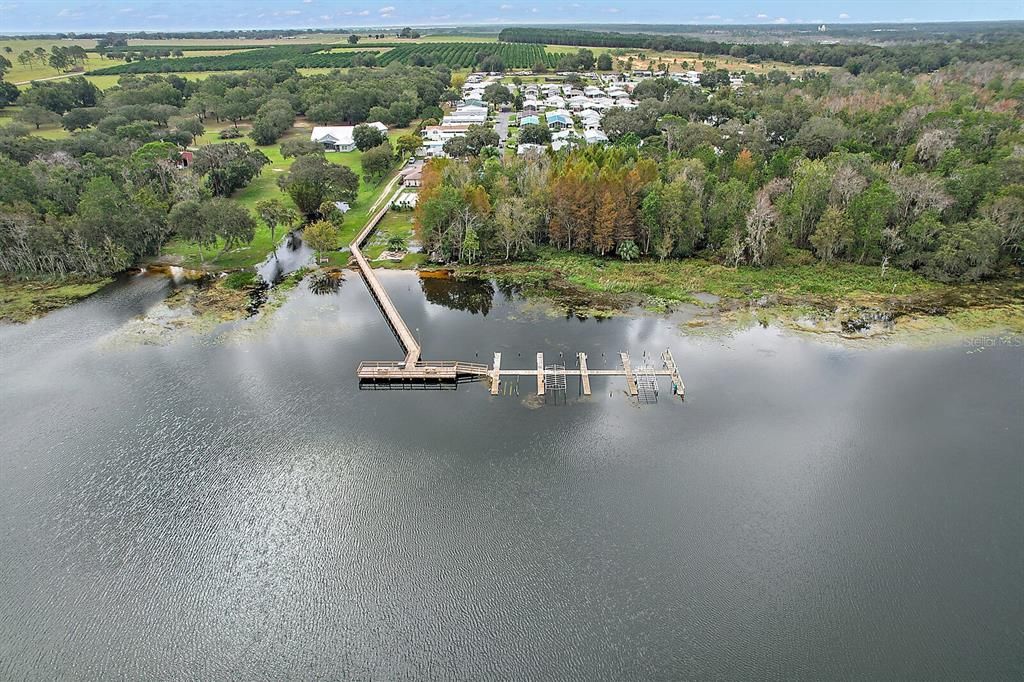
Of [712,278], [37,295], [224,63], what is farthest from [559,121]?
[224,63]

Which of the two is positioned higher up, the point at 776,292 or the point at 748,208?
the point at 748,208

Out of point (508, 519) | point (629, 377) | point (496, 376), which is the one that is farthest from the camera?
point (496, 376)

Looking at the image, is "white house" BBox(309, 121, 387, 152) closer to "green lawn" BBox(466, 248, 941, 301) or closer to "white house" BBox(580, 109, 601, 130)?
"white house" BBox(580, 109, 601, 130)

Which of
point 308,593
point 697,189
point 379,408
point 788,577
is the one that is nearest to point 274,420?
point 379,408

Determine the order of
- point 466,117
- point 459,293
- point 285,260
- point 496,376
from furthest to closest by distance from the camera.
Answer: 1. point 466,117
2. point 285,260
3. point 459,293
4. point 496,376

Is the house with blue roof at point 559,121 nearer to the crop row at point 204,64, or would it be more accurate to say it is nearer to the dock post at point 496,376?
the dock post at point 496,376

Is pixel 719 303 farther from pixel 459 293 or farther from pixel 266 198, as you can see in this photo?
pixel 266 198

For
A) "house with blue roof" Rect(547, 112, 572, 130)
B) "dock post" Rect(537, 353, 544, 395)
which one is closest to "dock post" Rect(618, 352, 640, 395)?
"dock post" Rect(537, 353, 544, 395)
